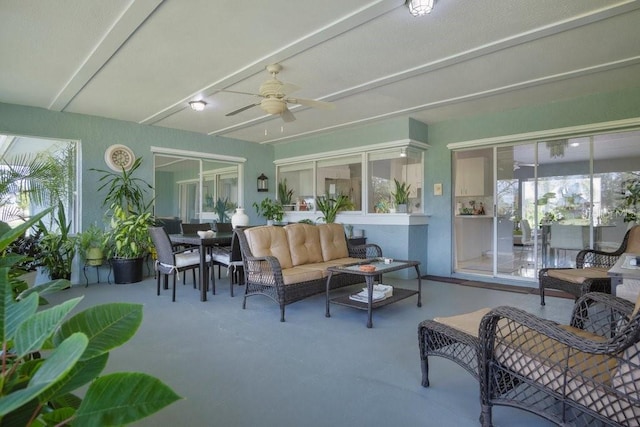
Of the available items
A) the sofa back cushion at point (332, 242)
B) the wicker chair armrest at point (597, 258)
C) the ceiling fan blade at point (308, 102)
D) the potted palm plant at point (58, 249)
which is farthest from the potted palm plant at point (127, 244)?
the wicker chair armrest at point (597, 258)

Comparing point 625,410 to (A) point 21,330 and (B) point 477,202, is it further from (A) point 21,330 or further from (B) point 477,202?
(B) point 477,202

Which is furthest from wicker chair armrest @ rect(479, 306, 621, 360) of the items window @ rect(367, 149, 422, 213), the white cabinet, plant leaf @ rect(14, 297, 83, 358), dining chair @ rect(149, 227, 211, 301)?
the white cabinet

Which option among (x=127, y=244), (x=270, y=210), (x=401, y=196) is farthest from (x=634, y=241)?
(x=127, y=244)

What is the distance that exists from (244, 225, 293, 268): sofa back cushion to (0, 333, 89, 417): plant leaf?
3.54 metres

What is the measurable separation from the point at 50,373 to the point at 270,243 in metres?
3.71

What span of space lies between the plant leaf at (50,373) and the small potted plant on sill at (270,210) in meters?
7.00

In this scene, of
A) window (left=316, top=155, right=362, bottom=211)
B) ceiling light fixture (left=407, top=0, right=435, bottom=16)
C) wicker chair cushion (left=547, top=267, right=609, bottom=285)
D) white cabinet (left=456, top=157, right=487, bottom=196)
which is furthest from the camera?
white cabinet (left=456, top=157, right=487, bottom=196)

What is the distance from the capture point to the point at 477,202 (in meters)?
→ 7.03

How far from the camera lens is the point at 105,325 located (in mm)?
592

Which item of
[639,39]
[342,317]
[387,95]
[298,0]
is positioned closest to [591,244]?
[639,39]

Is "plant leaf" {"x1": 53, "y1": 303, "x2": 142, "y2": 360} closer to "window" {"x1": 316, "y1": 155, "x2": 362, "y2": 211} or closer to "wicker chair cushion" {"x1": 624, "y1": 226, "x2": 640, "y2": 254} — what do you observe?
"wicker chair cushion" {"x1": 624, "y1": 226, "x2": 640, "y2": 254}

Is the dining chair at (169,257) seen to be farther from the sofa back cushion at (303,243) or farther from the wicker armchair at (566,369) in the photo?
the wicker armchair at (566,369)

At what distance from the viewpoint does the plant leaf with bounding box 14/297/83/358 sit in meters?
0.50

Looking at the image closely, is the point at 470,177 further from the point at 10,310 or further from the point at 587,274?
the point at 10,310
